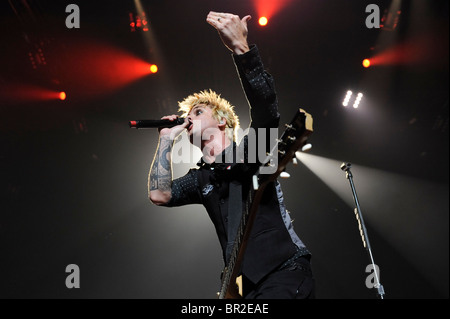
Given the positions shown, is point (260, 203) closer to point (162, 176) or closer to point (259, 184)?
point (259, 184)

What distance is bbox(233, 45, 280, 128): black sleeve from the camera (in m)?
1.54

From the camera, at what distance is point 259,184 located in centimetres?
143

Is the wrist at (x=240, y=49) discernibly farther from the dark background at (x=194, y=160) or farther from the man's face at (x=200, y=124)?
the dark background at (x=194, y=160)

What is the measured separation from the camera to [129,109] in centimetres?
450

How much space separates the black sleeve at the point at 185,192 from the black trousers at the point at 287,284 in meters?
0.69

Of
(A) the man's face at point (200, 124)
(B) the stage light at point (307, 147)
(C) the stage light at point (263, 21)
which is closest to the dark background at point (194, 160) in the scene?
(C) the stage light at point (263, 21)

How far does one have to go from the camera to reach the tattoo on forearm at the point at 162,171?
202 centimetres

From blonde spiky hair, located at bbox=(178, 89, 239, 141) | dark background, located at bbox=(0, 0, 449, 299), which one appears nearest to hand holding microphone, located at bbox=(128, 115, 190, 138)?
blonde spiky hair, located at bbox=(178, 89, 239, 141)

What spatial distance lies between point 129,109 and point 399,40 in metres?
3.55

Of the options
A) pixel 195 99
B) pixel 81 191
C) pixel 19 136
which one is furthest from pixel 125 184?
pixel 195 99

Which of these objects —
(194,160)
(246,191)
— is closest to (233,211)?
(246,191)

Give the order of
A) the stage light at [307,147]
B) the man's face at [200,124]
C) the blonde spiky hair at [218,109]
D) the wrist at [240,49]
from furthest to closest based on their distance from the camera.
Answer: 1. the blonde spiky hair at [218,109]
2. the man's face at [200,124]
3. the wrist at [240,49]
4. the stage light at [307,147]

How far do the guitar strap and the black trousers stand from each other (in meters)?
0.23
